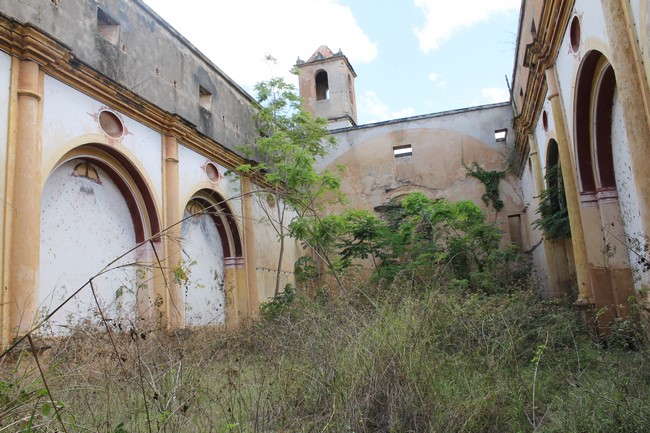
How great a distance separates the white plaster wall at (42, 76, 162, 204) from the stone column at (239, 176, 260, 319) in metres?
3.92

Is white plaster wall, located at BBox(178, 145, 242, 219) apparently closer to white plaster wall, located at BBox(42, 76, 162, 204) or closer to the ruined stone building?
the ruined stone building

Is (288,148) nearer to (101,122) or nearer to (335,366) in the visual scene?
(101,122)

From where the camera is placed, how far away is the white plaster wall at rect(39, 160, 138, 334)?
862 centimetres

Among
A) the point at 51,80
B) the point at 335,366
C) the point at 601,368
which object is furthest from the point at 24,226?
the point at 601,368

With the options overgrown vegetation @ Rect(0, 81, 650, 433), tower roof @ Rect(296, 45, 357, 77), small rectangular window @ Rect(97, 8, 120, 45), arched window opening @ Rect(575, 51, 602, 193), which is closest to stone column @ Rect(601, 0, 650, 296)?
overgrown vegetation @ Rect(0, 81, 650, 433)

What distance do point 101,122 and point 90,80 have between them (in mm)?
842

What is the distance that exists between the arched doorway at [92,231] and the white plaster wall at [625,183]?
24.5ft

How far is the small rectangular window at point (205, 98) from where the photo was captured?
45.3 feet

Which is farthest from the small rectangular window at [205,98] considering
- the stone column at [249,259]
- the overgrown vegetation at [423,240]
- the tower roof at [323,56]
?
the tower roof at [323,56]

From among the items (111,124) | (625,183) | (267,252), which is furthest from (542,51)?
(267,252)

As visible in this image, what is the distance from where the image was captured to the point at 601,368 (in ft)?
16.8

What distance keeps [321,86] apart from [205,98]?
47.0ft

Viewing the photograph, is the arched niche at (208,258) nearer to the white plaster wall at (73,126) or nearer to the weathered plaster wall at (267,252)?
the weathered plaster wall at (267,252)

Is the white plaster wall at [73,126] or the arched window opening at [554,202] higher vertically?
the white plaster wall at [73,126]
